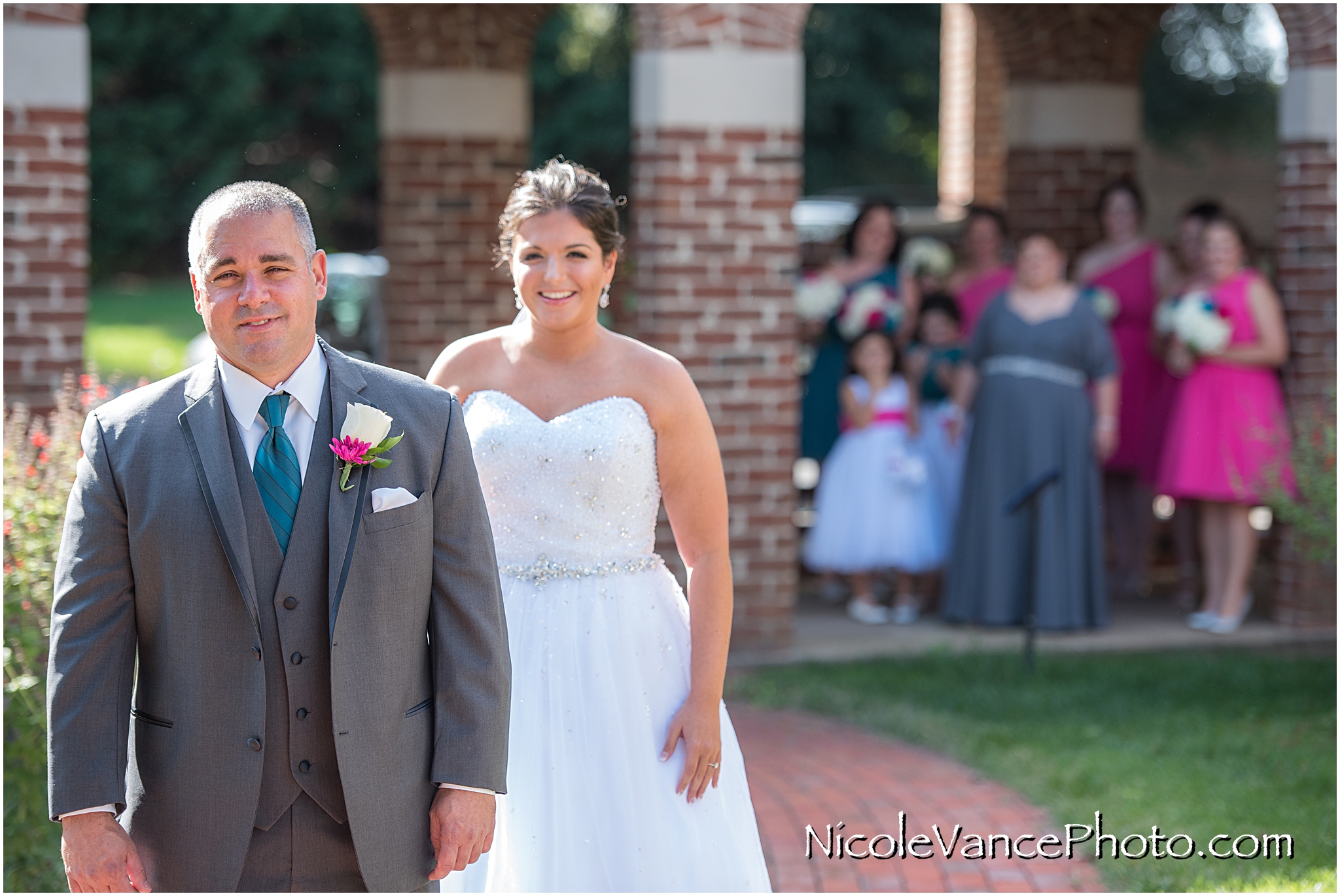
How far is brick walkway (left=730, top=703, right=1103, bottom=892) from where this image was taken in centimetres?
503

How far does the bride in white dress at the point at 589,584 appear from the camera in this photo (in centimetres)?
356

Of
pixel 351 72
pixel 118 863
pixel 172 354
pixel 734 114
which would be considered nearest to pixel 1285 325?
pixel 734 114

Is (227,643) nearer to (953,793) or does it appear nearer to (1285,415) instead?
(953,793)

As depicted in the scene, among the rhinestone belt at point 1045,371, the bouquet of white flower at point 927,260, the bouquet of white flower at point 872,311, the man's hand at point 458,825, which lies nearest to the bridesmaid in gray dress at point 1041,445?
the rhinestone belt at point 1045,371

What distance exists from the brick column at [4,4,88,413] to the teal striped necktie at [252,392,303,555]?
4.34 metres

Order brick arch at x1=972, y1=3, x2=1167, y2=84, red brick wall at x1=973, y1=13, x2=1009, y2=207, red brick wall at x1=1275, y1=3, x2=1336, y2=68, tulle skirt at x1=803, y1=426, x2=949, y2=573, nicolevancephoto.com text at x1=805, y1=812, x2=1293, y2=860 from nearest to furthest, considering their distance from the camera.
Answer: nicolevancephoto.com text at x1=805, y1=812, x2=1293, y2=860 → red brick wall at x1=1275, y1=3, x2=1336, y2=68 → tulle skirt at x1=803, y1=426, x2=949, y2=573 → brick arch at x1=972, y1=3, x2=1167, y2=84 → red brick wall at x1=973, y1=13, x2=1009, y2=207

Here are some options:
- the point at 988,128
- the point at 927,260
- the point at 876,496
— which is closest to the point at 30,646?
the point at 876,496

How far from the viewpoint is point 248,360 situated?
2688mm

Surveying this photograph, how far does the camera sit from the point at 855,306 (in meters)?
8.78

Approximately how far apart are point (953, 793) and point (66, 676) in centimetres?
394

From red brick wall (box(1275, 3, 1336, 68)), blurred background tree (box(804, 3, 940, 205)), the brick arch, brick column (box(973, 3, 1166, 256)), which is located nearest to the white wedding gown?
→ red brick wall (box(1275, 3, 1336, 68))

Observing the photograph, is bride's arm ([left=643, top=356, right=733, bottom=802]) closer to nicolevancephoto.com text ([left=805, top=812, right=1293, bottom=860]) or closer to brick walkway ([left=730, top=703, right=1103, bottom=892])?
brick walkway ([left=730, top=703, right=1103, bottom=892])

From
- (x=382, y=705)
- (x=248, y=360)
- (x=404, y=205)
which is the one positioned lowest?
(x=382, y=705)

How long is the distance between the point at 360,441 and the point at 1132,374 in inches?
294
